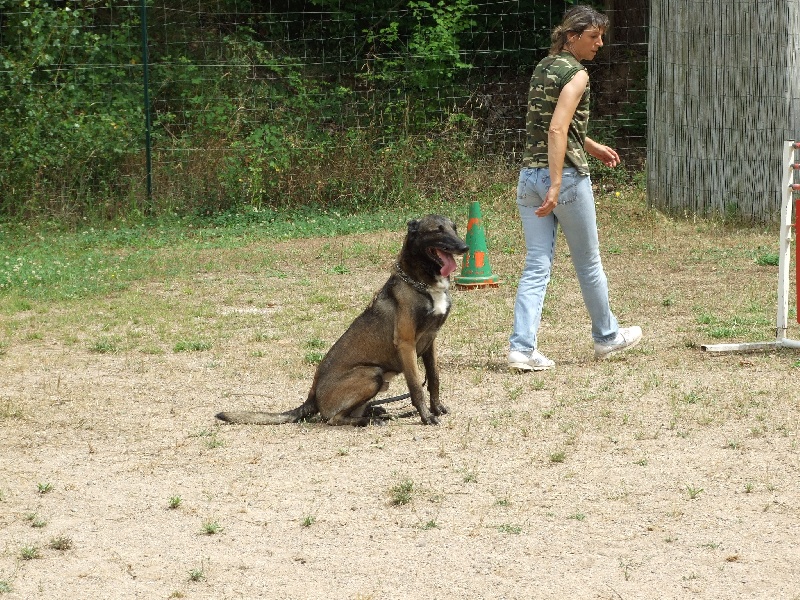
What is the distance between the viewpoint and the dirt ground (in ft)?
14.5

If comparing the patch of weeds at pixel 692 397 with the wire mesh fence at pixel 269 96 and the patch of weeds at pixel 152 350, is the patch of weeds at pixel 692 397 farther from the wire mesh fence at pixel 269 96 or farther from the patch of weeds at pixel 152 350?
the wire mesh fence at pixel 269 96

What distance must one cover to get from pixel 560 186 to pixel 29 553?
3977 mm

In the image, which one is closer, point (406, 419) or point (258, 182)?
point (406, 419)

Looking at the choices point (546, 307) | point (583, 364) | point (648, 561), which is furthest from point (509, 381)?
point (648, 561)

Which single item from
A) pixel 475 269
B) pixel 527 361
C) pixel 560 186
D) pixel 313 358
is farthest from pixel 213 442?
pixel 475 269


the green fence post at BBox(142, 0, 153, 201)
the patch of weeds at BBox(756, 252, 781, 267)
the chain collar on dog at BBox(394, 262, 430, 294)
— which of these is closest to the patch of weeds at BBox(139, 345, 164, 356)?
the chain collar on dog at BBox(394, 262, 430, 294)

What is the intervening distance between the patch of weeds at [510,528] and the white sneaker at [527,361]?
8.69 ft

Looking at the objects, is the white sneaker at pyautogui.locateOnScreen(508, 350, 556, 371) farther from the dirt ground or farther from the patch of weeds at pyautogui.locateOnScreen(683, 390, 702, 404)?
the patch of weeds at pyautogui.locateOnScreen(683, 390, 702, 404)

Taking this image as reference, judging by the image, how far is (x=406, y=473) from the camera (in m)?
5.59

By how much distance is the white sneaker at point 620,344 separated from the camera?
7.69m

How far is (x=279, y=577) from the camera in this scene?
14.5 feet

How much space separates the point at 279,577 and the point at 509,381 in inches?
124

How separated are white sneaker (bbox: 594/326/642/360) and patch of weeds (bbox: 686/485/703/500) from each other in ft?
8.03

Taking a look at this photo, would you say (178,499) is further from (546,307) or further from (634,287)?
(634,287)
